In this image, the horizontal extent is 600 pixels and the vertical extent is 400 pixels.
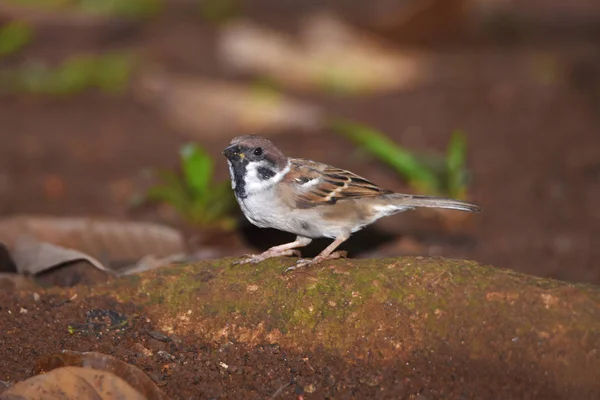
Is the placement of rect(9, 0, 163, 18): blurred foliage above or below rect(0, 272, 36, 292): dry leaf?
above

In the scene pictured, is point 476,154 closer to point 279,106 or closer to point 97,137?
point 279,106

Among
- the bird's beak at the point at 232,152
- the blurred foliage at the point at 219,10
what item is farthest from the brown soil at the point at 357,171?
the bird's beak at the point at 232,152

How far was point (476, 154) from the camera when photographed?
8984 mm

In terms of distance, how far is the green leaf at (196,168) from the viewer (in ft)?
22.2

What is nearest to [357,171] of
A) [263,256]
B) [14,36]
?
[263,256]

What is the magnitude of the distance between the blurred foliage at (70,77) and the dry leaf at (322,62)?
1.62m

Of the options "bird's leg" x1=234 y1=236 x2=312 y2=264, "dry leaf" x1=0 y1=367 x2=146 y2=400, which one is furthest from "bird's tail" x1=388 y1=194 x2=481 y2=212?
"dry leaf" x1=0 y1=367 x2=146 y2=400

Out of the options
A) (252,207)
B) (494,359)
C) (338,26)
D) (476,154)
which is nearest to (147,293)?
(252,207)

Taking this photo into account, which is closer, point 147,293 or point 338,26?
point 147,293

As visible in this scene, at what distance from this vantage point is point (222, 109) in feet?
33.0

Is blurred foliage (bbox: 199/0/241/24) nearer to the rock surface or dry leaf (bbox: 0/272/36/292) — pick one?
dry leaf (bbox: 0/272/36/292)

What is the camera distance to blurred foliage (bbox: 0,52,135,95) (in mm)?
10656

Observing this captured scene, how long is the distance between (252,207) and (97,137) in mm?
5070

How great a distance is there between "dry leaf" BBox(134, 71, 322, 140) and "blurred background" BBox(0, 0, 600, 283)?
0.08 feet
